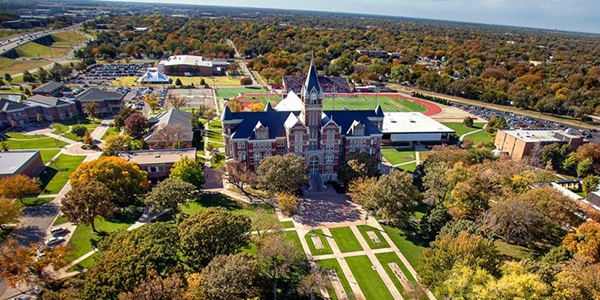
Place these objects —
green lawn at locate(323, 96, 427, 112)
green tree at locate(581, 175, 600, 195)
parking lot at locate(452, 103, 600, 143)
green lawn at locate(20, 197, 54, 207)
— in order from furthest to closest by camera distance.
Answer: green lawn at locate(323, 96, 427, 112) → parking lot at locate(452, 103, 600, 143) → green tree at locate(581, 175, 600, 195) → green lawn at locate(20, 197, 54, 207)

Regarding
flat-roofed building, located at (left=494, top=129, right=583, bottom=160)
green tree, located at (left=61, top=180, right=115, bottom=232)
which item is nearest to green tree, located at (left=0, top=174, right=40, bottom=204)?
green tree, located at (left=61, top=180, right=115, bottom=232)

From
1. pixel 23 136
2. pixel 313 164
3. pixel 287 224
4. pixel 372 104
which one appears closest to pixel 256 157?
Answer: pixel 313 164

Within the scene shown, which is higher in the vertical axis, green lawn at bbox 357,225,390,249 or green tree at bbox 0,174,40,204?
green tree at bbox 0,174,40,204

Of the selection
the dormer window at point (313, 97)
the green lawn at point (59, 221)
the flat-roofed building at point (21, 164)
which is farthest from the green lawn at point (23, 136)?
the dormer window at point (313, 97)

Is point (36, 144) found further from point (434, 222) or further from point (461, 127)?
point (461, 127)

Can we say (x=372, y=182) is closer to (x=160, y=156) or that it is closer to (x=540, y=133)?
(x=160, y=156)

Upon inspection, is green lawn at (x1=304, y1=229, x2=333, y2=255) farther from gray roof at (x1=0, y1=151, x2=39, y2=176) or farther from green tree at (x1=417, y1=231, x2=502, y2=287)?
gray roof at (x1=0, y1=151, x2=39, y2=176)

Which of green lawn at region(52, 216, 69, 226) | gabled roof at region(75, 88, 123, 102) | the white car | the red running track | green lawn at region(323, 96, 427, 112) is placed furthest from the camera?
green lawn at region(323, 96, 427, 112)
